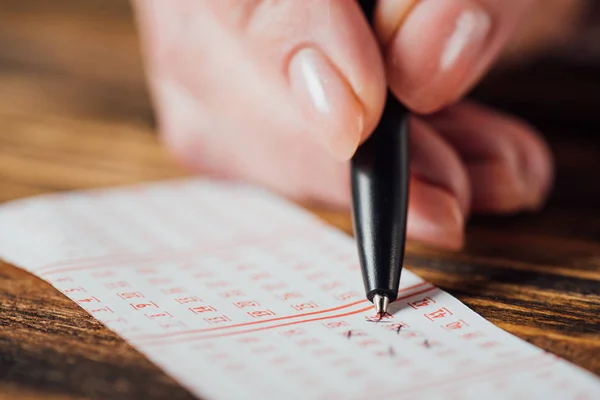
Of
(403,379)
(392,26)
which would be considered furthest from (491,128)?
(403,379)

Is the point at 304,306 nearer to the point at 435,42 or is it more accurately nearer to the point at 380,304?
the point at 380,304

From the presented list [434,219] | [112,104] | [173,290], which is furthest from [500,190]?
[112,104]

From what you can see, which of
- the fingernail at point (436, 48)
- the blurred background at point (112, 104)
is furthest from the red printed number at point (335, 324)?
the blurred background at point (112, 104)

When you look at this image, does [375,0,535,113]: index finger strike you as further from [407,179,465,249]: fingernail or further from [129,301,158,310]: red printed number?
[129,301,158,310]: red printed number

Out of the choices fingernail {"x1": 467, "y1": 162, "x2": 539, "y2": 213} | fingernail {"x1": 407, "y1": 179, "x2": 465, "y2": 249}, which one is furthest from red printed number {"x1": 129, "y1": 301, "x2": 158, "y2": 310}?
fingernail {"x1": 467, "y1": 162, "x2": 539, "y2": 213}

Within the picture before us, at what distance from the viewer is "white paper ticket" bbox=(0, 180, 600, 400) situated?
47 centimetres

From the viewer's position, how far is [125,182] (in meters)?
0.90

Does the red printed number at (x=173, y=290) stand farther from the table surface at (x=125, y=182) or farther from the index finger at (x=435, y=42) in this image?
the index finger at (x=435, y=42)

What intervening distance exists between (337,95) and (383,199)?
0.09m

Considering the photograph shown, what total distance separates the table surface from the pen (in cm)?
6

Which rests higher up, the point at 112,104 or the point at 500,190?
the point at 112,104

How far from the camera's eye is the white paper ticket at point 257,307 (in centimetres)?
47

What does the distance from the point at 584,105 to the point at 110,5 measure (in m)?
1.25

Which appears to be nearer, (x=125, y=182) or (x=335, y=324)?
(x=335, y=324)
